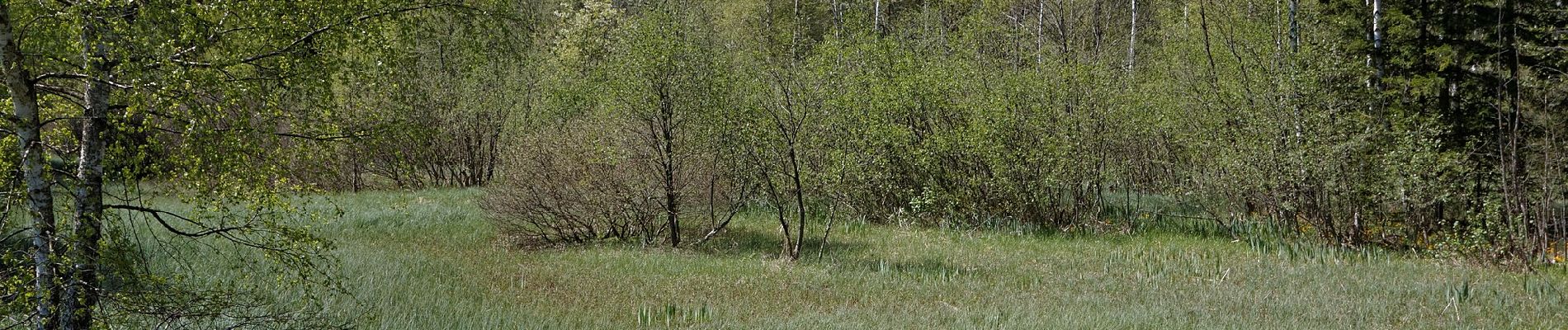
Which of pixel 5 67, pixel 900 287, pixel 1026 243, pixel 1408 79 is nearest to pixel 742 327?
pixel 900 287

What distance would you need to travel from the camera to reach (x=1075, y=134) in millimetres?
11680

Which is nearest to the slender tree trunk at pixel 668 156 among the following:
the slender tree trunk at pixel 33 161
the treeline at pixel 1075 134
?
the treeline at pixel 1075 134

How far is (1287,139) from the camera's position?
432 inches

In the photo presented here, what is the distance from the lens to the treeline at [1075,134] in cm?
994

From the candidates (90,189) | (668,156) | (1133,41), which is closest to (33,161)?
(90,189)

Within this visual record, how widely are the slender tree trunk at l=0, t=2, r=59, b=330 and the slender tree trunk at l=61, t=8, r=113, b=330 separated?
0.28 feet

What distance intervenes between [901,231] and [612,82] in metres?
4.45

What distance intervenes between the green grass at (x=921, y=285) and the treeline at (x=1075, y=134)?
68cm

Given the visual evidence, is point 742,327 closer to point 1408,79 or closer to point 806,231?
point 806,231

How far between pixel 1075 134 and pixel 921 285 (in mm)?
4489

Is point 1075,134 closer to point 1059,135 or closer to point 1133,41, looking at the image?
→ point 1059,135

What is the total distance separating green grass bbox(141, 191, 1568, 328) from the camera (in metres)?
6.49

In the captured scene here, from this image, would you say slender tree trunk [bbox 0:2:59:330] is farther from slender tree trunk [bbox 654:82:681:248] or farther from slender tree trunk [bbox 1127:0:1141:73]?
slender tree trunk [bbox 1127:0:1141:73]

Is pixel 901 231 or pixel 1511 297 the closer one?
pixel 1511 297
